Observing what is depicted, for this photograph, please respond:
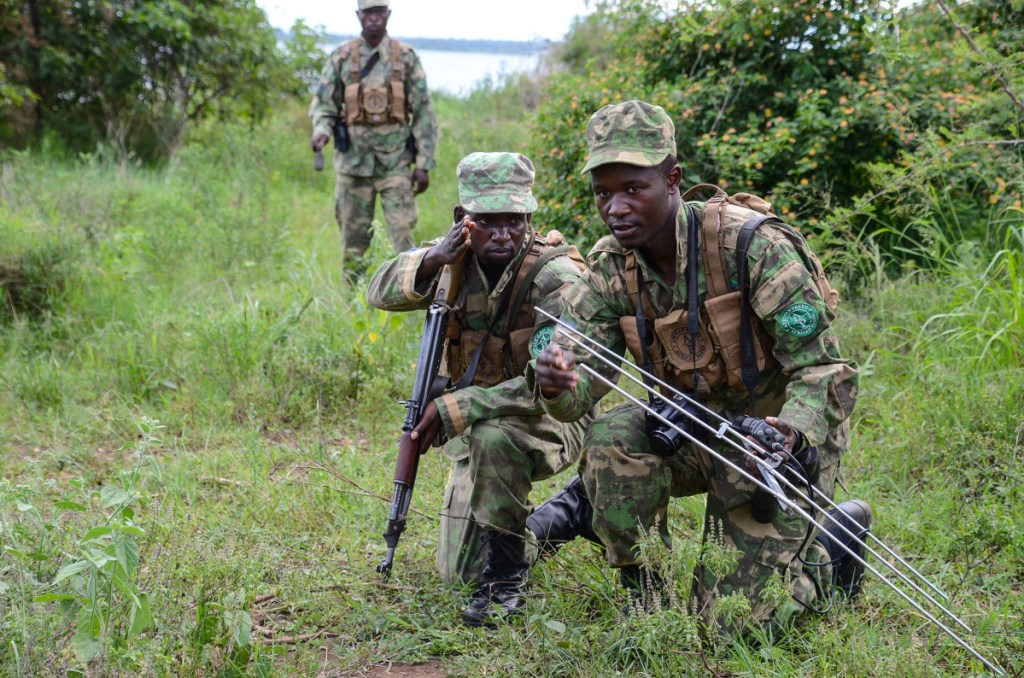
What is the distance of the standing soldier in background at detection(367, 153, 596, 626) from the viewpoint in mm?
3561

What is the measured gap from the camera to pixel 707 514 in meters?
3.42

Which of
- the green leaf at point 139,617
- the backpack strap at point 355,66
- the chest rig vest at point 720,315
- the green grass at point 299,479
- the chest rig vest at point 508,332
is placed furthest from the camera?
the backpack strap at point 355,66

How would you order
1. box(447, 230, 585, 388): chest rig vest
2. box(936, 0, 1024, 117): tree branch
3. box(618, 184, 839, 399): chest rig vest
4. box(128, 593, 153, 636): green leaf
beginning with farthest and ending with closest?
box(936, 0, 1024, 117): tree branch
box(447, 230, 585, 388): chest rig vest
box(618, 184, 839, 399): chest rig vest
box(128, 593, 153, 636): green leaf

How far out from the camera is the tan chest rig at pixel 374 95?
7434mm

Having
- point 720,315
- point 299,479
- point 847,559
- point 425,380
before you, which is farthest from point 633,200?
point 299,479

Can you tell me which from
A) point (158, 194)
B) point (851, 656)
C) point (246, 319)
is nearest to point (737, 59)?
point (246, 319)

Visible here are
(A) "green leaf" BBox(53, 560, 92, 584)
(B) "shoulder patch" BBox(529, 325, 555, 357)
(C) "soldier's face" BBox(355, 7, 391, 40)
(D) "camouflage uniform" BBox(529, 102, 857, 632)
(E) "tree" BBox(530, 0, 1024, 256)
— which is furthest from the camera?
(C) "soldier's face" BBox(355, 7, 391, 40)

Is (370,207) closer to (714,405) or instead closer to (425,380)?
(425,380)

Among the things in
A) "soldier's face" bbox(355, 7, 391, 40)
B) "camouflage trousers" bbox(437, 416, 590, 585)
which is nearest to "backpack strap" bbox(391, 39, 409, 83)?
"soldier's face" bbox(355, 7, 391, 40)

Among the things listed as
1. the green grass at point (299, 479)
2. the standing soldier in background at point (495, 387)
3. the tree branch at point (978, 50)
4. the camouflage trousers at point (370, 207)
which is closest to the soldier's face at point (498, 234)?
the standing soldier in background at point (495, 387)

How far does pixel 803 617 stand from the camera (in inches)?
132

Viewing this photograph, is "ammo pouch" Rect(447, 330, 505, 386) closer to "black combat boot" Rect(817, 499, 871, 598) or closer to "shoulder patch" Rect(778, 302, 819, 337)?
"shoulder patch" Rect(778, 302, 819, 337)

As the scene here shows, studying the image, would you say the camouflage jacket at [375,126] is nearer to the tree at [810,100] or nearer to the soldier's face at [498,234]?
the tree at [810,100]

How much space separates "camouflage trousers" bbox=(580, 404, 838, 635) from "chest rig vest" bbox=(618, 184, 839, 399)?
10.4 inches
